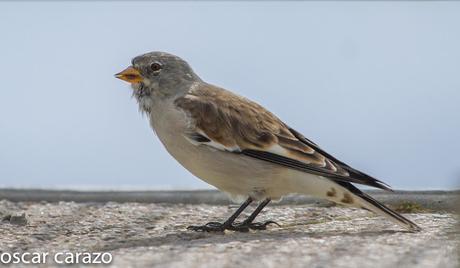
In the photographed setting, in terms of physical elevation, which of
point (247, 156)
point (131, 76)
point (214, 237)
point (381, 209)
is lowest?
point (214, 237)

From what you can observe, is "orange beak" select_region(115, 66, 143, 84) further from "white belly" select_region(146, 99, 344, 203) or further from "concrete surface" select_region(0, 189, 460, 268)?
"concrete surface" select_region(0, 189, 460, 268)

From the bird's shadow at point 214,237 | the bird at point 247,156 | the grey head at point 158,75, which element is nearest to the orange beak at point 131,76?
the grey head at point 158,75

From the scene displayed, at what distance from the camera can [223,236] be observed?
18.6 feet

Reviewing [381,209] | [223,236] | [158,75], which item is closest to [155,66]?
[158,75]

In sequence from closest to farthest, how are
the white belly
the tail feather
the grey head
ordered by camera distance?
the tail feather < the white belly < the grey head

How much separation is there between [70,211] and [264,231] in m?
1.68

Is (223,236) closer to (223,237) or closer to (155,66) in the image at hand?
(223,237)

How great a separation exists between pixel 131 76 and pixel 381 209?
2072mm

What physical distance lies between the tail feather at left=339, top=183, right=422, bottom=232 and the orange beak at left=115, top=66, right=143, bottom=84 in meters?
1.70

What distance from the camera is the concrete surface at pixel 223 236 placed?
4.68m

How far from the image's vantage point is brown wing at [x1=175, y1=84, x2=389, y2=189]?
589cm

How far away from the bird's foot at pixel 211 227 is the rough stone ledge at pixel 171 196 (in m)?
1.12

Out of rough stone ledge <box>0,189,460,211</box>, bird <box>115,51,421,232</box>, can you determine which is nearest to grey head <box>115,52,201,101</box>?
bird <box>115,51,421,232</box>

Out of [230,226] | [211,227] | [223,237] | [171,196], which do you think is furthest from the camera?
[171,196]
